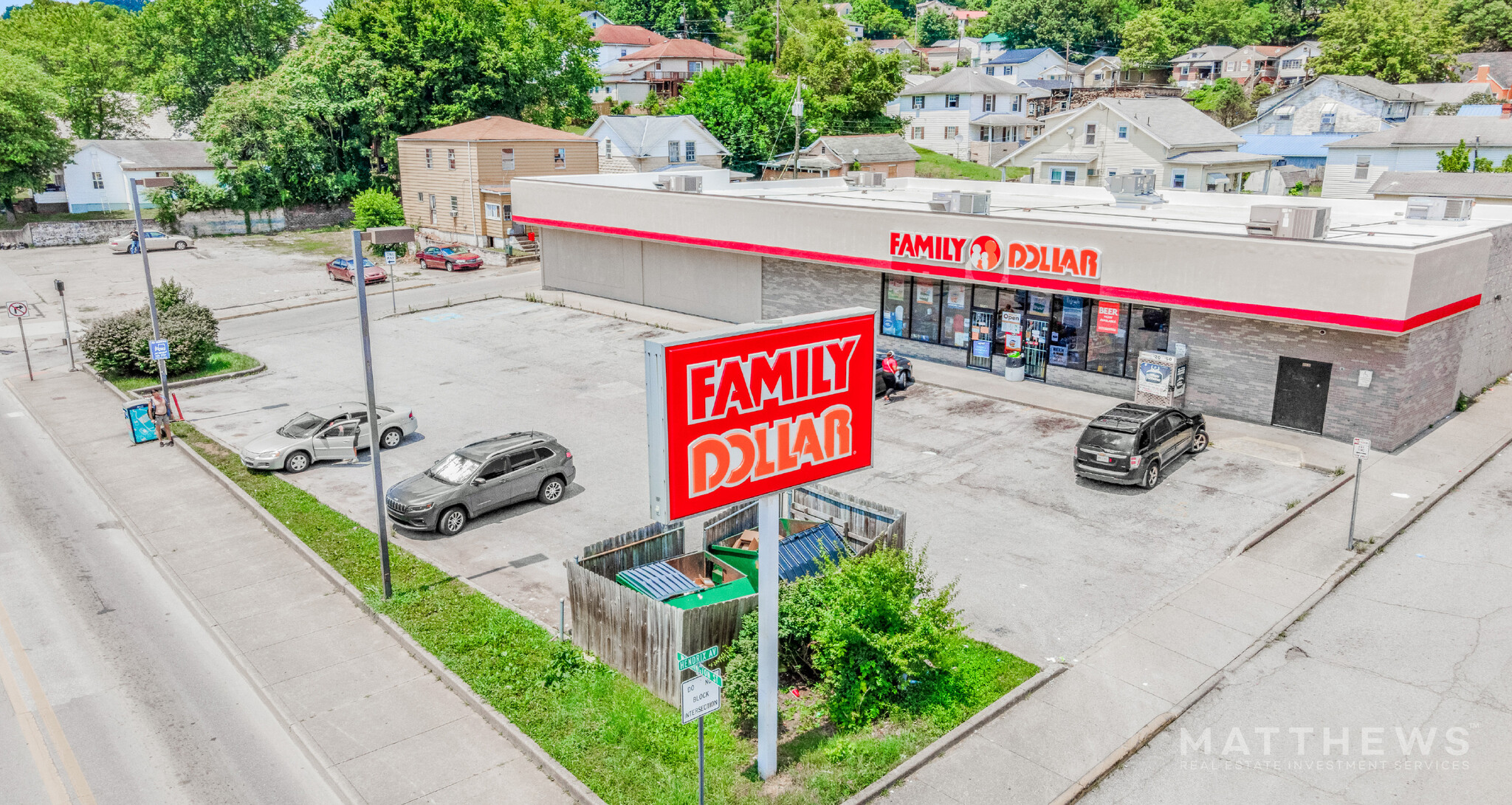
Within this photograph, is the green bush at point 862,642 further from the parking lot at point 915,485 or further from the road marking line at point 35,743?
the road marking line at point 35,743

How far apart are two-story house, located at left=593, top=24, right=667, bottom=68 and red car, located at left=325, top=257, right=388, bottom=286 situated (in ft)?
301

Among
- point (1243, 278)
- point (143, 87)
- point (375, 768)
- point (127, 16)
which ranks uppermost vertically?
point (127, 16)

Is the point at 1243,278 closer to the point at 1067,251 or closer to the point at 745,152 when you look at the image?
the point at 1067,251

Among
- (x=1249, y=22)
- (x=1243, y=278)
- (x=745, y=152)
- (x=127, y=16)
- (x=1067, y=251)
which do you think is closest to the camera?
(x=1243, y=278)

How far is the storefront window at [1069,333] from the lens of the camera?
96.7 ft

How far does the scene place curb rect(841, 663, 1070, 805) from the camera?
12.3 metres

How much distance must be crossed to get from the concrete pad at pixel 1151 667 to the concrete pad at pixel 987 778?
2794mm

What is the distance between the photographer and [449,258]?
52.8 meters

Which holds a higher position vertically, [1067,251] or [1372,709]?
[1067,251]

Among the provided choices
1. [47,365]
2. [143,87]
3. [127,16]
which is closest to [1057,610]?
[47,365]

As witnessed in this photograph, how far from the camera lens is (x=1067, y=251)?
28109 millimetres

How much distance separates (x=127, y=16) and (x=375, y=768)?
9603 cm

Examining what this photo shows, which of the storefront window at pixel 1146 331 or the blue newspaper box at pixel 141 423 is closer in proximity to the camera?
the blue newspaper box at pixel 141 423

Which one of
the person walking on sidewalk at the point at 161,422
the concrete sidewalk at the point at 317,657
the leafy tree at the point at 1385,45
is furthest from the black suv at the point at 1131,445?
the leafy tree at the point at 1385,45
